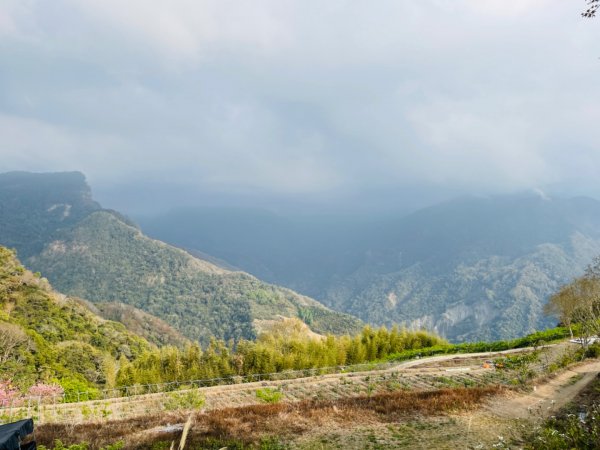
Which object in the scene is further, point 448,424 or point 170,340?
point 170,340

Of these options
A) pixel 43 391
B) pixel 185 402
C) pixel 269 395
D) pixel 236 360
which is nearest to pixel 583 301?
pixel 269 395

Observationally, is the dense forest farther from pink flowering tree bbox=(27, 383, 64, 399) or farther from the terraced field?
the terraced field

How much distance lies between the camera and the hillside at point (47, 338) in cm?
4762

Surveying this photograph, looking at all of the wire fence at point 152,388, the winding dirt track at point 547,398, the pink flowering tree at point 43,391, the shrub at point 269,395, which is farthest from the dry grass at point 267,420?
the wire fence at point 152,388

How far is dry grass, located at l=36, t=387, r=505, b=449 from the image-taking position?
1541cm

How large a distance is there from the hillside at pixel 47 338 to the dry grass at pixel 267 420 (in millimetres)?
21890

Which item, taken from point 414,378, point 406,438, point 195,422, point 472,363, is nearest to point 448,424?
point 406,438

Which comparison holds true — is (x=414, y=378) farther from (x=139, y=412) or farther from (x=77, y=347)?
(x=77, y=347)

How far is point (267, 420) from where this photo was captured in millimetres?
17609

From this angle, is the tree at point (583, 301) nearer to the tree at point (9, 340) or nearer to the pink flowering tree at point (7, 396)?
the pink flowering tree at point (7, 396)

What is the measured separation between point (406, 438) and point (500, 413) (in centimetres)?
559

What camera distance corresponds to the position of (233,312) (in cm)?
17050

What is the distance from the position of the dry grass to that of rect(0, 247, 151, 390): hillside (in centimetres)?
2189

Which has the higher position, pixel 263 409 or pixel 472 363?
pixel 263 409
